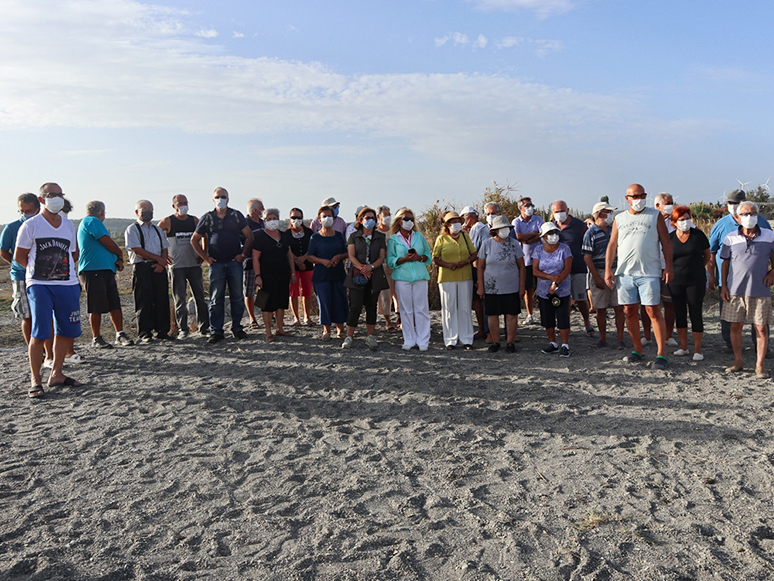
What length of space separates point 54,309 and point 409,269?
15.0 ft

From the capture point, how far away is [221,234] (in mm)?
8852

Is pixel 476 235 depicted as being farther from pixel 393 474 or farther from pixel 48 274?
pixel 48 274

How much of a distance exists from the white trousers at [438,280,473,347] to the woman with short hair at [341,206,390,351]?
36.4 inches

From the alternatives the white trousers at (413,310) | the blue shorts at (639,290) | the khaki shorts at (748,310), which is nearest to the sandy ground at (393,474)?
the khaki shorts at (748,310)

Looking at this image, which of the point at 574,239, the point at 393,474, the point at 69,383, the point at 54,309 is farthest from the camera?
the point at 574,239

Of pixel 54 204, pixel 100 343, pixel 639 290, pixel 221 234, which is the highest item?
pixel 54 204

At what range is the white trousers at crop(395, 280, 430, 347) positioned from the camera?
8742 mm

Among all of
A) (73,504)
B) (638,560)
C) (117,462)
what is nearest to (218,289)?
Result: (117,462)

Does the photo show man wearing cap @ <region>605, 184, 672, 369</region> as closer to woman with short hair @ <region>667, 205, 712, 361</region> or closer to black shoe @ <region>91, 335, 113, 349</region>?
woman with short hair @ <region>667, 205, 712, 361</region>

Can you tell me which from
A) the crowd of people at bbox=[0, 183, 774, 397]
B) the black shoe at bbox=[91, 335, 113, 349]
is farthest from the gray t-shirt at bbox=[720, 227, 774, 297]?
the black shoe at bbox=[91, 335, 113, 349]

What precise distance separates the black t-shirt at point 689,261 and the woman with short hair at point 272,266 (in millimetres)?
5372

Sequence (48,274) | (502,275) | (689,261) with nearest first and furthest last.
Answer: (48,274) → (689,261) → (502,275)

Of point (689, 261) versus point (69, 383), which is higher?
point (689, 261)

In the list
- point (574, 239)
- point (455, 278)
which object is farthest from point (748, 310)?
point (455, 278)
